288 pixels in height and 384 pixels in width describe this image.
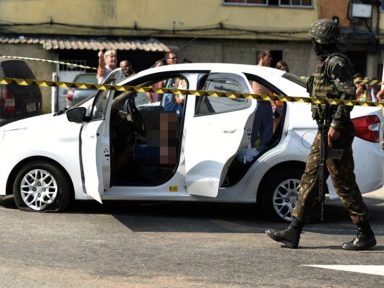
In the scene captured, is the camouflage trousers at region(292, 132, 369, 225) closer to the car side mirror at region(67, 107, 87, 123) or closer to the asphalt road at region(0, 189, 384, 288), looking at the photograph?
the asphalt road at region(0, 189, 384, 288)

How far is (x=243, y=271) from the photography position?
17.8 feet

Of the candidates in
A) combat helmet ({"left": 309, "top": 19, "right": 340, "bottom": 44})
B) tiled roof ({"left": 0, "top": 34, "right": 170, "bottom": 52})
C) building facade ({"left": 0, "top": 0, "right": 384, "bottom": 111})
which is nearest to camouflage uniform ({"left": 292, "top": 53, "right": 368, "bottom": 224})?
combat helmet ({"left": 309, "top": 19, "right": 340, "bottom": 44})

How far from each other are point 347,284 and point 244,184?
2246 mm

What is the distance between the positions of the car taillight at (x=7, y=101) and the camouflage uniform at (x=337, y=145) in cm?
685

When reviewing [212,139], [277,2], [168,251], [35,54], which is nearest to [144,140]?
[212,139]

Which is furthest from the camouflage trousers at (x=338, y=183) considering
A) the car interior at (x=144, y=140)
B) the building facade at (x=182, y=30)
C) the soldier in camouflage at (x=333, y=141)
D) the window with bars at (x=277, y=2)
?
the window with bars at (x=277, y=2)

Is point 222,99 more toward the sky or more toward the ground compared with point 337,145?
more toward the sky

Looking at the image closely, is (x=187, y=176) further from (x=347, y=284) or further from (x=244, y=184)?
(x=347, y=284)

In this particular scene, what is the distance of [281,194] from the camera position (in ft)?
23.7

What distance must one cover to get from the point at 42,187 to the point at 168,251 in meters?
2.04

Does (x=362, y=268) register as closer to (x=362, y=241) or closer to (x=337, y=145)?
(x=362, y=241)

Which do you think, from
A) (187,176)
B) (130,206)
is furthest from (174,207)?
(187,176)

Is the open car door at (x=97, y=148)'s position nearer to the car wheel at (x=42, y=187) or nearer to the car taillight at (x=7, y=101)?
the car wheel at (x=42, y=187)

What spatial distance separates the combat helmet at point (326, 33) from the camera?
6043 millimetres
